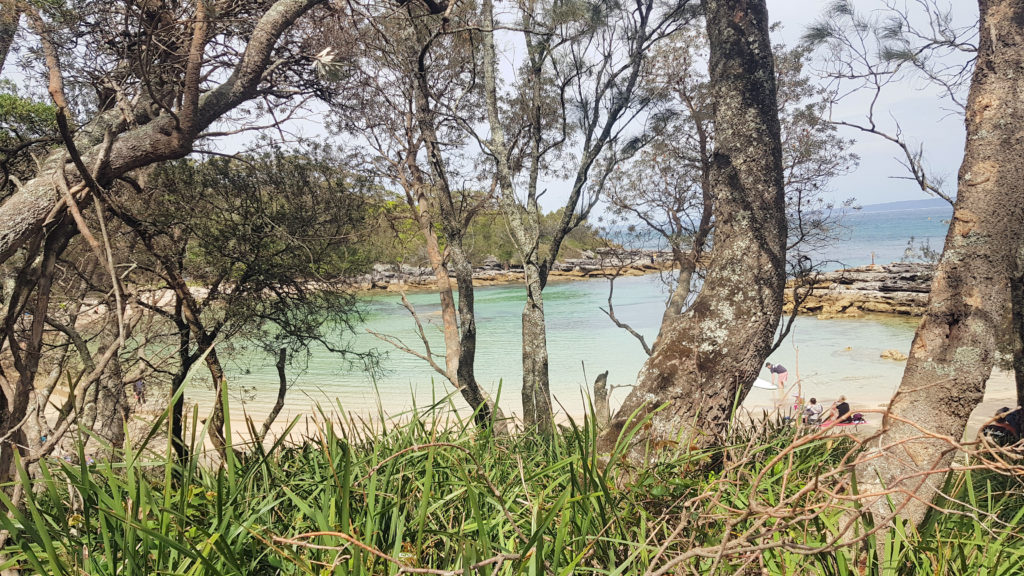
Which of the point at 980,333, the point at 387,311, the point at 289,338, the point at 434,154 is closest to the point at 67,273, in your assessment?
the point at 289,338

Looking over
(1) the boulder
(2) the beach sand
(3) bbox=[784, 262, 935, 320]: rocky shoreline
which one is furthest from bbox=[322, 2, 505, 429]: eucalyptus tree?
(3) bbox=[784, 262, 935, 320]: rocky shoreline

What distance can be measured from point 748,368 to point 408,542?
188cm

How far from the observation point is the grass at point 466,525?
130cm

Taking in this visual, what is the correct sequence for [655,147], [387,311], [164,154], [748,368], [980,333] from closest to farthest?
[980,333] → [748,368] → [164,154] → [655,147] → [387,311]

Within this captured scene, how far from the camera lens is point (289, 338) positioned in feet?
25.2

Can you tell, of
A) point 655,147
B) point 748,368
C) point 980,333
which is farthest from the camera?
point 655,147

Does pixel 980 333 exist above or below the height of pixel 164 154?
below

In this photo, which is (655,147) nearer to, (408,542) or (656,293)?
(408,542)

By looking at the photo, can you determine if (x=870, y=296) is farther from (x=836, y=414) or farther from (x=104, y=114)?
(x=104, y=114)

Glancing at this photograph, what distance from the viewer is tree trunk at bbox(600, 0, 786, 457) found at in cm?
269

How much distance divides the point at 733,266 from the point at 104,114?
153 inches

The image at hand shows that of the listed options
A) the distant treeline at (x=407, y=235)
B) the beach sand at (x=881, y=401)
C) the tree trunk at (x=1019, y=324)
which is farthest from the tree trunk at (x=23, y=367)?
the beach sand at (x=881, y=401)

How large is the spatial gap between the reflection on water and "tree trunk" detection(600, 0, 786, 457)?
697 centimetres

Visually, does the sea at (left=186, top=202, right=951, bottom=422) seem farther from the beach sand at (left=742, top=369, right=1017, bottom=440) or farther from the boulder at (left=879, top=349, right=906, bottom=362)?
the boulder at (left=879, top=349, right=906, bottom=362)
